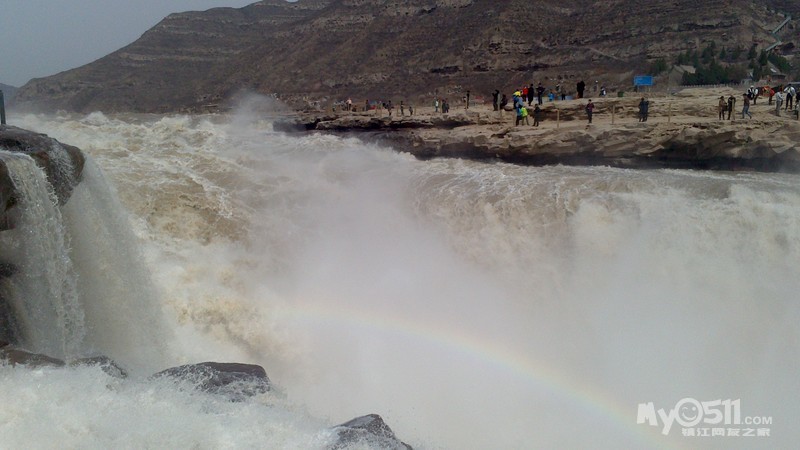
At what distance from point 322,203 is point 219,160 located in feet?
10.5

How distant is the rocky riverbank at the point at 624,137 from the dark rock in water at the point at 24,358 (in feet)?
44.2

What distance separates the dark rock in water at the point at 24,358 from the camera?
5461 mm

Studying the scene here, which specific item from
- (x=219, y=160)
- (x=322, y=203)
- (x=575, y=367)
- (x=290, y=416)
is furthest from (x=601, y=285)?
(x=219, y=160)

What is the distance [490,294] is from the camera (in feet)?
36.9

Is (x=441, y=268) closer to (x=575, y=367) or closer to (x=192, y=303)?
(x=575, y=367)

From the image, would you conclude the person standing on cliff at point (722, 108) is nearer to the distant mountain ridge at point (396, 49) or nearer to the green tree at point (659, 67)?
the green tree at point (659, 67)

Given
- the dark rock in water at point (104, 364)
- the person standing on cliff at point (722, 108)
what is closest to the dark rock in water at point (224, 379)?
the dark rock in water at point (104, 364)

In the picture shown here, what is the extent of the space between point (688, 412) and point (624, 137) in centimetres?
906

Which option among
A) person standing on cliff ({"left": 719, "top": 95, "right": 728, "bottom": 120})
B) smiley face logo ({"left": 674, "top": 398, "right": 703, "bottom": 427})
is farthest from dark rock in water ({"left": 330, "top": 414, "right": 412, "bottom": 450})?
person standing on cliff ({"left": 719, "top": 95, "right": 728, "bottom": 120})

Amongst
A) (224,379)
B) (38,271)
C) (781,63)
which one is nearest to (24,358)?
(38,271)

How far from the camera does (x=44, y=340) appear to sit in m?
6.42

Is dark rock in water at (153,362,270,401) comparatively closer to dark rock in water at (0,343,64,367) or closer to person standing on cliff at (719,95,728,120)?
dark rock in water at (0,343,64,367)

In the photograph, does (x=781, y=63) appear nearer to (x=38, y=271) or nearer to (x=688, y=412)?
(x=688, y=412)

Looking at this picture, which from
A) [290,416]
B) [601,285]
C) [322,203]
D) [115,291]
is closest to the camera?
[290,416]
